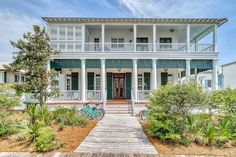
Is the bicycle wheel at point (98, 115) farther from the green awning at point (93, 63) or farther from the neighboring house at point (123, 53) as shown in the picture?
the green awning at point (93, 63)

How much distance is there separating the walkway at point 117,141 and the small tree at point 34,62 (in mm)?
5109

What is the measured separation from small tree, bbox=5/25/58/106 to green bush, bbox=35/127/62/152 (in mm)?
5564

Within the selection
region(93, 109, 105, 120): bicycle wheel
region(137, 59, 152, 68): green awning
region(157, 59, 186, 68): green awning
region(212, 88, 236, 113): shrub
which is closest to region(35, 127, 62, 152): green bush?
region(93, 109, 105, 120): bicycle wheel

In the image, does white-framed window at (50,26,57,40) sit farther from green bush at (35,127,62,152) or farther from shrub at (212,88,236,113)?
shrub at (212,88,236,113)

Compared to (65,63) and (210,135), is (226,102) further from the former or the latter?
(65,63)

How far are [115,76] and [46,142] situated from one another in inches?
489

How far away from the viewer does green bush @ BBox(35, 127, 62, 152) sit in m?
5.77

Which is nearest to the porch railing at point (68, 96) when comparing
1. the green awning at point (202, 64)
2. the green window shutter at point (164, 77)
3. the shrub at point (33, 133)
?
the shrub at point (33, 133)

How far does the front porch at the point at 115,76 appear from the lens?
14695 millimetres

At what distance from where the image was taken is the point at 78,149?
597 centimetres

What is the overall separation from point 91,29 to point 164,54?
778 centimetres

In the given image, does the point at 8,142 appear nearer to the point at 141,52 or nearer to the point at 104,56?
the point at 104,56

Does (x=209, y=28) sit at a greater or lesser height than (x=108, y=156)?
greater

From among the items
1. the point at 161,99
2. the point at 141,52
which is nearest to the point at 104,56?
the point at 141,52
